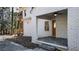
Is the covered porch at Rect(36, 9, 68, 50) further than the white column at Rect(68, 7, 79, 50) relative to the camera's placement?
Yes

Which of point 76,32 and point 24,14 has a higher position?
point 24,14

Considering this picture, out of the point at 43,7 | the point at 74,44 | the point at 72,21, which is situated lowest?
the point at 74,44

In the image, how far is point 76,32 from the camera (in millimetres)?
7164

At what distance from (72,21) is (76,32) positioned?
0.62 m

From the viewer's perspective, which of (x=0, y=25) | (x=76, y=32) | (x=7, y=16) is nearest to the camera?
(x=76, y=32)

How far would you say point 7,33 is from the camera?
24.5 meters

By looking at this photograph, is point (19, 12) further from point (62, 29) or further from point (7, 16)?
point (62, 29)

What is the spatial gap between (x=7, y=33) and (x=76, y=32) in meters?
18.8

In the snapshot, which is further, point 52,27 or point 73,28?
point 52,27

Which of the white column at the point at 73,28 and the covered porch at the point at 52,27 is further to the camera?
the covered porch at the point at 52,27

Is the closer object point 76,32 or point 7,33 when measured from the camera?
point 76,32
